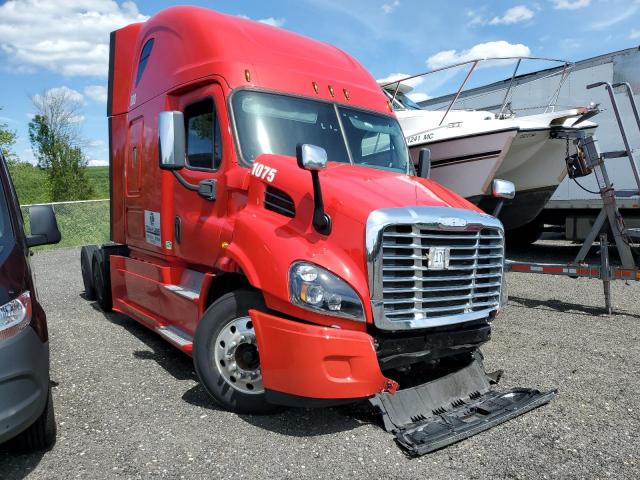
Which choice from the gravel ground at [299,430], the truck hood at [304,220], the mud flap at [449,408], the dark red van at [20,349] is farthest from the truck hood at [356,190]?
the dark red van at [20,349]

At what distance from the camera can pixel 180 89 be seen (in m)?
5.05

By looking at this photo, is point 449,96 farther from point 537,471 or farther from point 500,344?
point 537,471

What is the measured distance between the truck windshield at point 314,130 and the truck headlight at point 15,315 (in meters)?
1.92

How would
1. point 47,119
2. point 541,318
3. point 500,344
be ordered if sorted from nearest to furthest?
point 500,344
point 541,318
point 47,119

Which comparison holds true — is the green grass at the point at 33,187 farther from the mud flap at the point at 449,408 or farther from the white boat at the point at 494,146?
the mud flap at the point at 449,408

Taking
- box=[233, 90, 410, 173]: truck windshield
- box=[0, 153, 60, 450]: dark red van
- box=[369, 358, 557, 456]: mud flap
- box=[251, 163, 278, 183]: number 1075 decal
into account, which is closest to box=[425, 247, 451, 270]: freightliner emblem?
box=[369, 358, 557, 456]: mud flap

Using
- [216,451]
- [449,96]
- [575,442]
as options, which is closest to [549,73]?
[449,96]

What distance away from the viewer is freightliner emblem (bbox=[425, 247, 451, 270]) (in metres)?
3.58

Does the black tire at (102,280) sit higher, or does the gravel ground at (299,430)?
the black tire at (102,280)

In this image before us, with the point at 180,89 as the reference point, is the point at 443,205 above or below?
below

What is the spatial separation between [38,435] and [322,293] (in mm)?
1911

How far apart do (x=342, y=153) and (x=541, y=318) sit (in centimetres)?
386

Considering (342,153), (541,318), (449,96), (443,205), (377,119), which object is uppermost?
(449,96)

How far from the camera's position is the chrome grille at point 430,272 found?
346 centimetres
